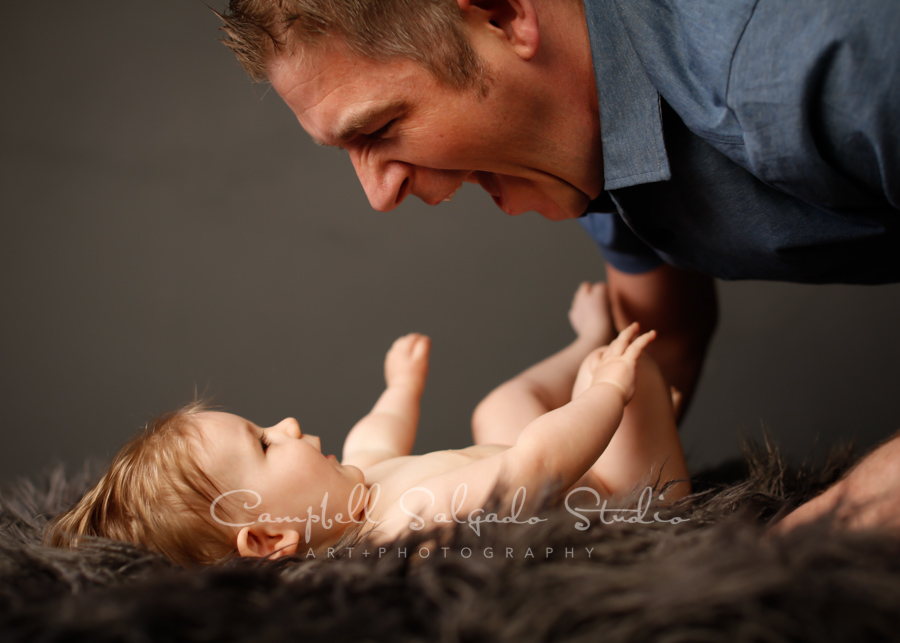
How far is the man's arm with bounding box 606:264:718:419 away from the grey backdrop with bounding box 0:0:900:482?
216 mm

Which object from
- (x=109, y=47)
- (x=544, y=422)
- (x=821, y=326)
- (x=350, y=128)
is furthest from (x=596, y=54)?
Result: (x=109, y=47)

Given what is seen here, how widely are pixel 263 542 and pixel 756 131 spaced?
0.77m

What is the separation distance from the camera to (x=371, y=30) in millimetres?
762

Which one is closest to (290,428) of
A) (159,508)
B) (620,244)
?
(159,508)

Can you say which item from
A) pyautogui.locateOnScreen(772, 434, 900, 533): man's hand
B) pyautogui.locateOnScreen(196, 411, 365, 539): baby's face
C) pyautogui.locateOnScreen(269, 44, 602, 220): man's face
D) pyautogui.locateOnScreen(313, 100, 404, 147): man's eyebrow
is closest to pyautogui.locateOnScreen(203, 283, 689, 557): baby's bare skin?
pyautogui.locateOnScreen(196, 411, 365, 539): baby's face

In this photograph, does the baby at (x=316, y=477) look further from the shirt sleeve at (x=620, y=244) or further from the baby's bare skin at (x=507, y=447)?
the shirt sleeve at (x=620, y=244)

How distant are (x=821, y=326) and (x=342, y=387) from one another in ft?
4.49

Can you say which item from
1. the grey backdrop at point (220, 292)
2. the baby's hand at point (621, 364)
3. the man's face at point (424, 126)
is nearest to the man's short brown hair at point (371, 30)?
the man's face at point (424, 126)

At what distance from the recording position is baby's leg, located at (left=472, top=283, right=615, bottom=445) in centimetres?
106

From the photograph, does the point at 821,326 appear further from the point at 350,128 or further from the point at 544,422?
the point at 350,128

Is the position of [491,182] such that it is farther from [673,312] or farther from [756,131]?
[673,312]

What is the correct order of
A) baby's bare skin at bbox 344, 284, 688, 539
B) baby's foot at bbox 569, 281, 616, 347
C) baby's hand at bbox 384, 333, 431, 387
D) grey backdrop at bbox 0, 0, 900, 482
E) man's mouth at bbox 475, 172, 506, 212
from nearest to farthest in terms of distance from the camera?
baby's bare skin at bbox 344, 284, 688, 539
man's mouth at bbox 475, 172, 506, 212
baby's hand at bbox 384, 333, 431, 387
baby's foot at bbox 569, 281, 616, 347
grey backdrop at bbox 0, 0, 900, 482

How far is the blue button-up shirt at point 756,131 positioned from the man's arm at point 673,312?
1.13ft

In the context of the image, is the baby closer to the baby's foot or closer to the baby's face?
the baby's face
